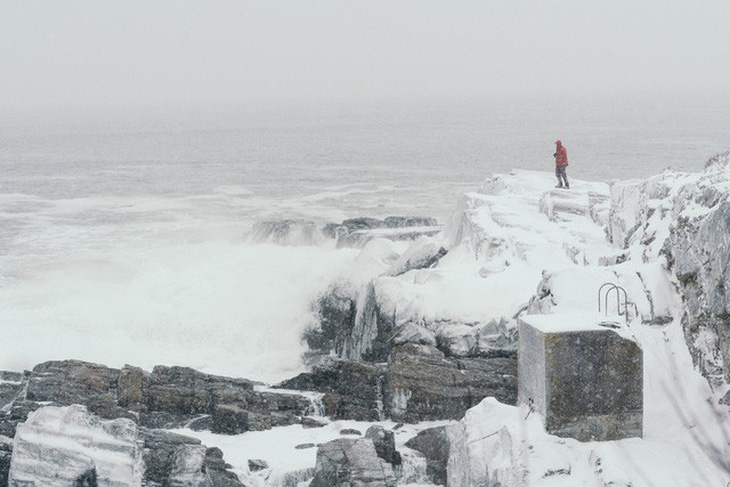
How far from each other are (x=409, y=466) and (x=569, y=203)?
12.4m

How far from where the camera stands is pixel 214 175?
216ft

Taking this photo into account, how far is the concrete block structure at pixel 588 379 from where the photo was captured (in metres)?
10.7

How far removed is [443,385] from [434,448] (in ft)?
6.62

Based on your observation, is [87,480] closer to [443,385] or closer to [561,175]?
[443,385]

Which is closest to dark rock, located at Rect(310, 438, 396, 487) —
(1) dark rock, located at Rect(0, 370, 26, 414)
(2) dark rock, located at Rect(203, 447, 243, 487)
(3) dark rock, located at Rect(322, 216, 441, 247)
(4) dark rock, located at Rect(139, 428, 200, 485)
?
(2) dark rock, located at Rect(203, 447, 243, 487)

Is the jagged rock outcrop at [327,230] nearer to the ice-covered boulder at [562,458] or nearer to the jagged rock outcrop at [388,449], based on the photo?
the jagged rock outcrop at [388,449]

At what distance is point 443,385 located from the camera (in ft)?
52.0

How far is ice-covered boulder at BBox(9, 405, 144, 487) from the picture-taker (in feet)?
44.1

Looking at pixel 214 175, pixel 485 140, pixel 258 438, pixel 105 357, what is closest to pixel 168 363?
pixel 105 357

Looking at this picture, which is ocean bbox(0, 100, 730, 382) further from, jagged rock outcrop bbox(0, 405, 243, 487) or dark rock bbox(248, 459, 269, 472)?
jagged rock outcrop bbox(0, 405, 243, 487)

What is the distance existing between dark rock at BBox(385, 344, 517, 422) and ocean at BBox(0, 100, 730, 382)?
5.41 meters

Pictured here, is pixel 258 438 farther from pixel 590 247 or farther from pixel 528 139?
pixel 528 139

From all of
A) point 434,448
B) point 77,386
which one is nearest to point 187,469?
point 434,448

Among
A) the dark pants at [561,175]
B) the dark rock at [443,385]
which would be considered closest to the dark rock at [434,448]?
the dark rock at [443,385]
